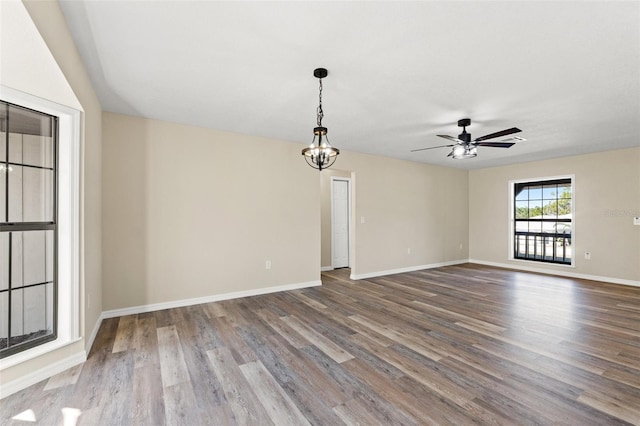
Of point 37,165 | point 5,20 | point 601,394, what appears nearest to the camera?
point 5,20

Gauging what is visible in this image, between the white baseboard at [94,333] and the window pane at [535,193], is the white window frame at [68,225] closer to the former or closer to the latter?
the white baseboard at [94,333]

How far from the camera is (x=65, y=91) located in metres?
2.19

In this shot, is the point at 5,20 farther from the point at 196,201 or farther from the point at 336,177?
the point at 336,177

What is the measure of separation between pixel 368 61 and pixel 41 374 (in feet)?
11.5

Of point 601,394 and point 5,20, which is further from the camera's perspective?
point 601,394

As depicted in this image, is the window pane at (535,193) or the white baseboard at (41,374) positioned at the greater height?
the window pane at (535,193)

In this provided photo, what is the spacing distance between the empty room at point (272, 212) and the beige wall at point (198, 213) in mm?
26

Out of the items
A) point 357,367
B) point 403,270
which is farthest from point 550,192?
point 357,367

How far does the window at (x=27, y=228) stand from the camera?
215 cm

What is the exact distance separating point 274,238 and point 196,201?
1310mm

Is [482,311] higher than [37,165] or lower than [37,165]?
lower

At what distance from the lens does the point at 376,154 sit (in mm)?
5855

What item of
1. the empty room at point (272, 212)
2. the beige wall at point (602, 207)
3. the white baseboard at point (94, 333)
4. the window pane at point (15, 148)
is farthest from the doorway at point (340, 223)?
the window pane at point (15, 148)

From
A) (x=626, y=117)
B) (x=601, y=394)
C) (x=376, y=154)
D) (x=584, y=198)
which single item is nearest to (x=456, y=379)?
(x=601, y=394)
